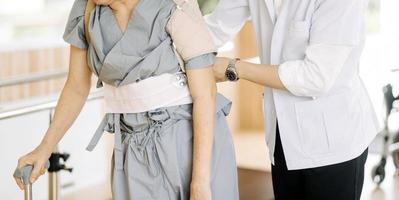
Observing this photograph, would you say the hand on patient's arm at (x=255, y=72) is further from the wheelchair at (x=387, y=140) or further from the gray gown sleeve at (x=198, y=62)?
the wheelchair at (x=387, y=140)

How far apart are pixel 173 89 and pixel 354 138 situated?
0.59m

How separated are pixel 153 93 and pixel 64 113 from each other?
0.86ft

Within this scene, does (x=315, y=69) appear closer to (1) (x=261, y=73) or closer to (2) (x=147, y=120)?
(1) (x=261, y=73)

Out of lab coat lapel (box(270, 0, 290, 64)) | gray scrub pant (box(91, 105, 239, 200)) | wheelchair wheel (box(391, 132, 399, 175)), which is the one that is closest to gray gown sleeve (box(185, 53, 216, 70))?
gray scrub pant (box(91, 105, 239, 200))

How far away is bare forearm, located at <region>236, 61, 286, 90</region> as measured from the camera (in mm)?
1729

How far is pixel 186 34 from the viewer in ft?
4.96

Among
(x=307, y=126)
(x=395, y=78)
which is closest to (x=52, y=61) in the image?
(x=395, y=78)

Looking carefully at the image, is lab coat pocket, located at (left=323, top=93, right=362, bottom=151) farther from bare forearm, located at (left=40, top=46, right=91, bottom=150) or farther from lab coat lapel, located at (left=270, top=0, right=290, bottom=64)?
bare forearm, located at (left=40, top=46, right=91, bottom=150)

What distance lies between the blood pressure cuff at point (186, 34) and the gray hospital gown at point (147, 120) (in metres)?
0.01

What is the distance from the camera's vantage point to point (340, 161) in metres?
1.87

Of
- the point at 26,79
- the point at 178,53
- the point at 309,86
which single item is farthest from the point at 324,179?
the point at 26,79

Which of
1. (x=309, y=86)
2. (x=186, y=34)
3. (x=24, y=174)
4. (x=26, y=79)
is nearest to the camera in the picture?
(x=186, y=34)

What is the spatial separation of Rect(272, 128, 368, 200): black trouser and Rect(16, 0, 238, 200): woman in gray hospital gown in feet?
1.05

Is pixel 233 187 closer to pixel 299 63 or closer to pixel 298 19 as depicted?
pixel 299 63
